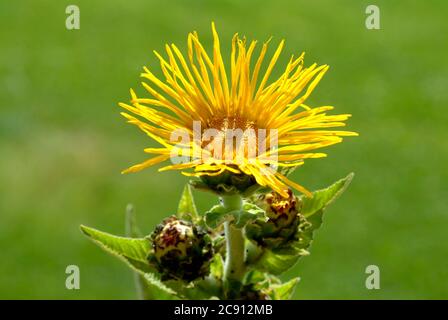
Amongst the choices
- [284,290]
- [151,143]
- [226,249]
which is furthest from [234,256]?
[151,143]

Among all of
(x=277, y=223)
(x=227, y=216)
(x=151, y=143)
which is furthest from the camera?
(x=151, y=143)

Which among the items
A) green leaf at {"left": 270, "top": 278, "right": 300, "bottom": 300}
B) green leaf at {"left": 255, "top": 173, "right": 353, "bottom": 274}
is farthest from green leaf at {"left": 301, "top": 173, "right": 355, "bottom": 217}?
green leaf at {"left": 270, "top": 278, "right": 300, "bottom": 300}

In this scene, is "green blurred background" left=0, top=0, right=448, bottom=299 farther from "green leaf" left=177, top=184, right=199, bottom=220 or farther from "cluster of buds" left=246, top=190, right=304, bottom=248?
"cluster of buds" left=246, top=190, right=304, bottom=248

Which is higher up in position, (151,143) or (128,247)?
(151,143)

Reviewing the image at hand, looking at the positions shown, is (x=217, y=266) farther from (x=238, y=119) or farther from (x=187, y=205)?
(x=238, y=119)
